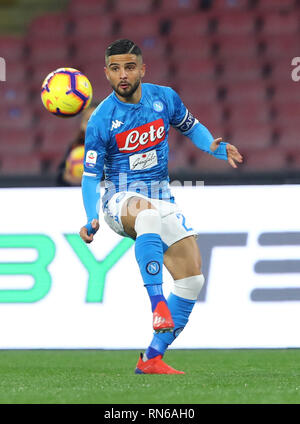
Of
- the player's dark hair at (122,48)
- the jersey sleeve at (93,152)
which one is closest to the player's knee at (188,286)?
the jersey sleeve at (93,152)

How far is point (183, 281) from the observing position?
5648 millimetres

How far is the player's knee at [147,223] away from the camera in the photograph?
17.5ft

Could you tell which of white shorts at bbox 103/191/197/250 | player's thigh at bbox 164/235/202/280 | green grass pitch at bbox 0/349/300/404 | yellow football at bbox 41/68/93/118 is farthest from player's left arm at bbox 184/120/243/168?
green grass pitch at bbox 0/349/300/404

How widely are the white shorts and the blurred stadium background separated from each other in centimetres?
563

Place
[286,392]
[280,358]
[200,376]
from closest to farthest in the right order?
[286,392] → [200,376] → [280,358]

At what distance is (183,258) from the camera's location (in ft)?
18.5

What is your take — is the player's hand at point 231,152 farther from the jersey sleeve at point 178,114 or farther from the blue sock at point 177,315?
the blue sock at point 177,315

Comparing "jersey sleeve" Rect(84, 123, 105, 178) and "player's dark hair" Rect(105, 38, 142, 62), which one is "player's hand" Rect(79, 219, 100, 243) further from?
"player's dark hair" Rect(105, 38, 142, 62)

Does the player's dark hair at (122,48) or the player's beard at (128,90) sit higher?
the player's dark hair at (122,48)

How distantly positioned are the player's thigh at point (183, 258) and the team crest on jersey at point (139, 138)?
607mm

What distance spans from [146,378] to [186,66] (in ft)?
26.3

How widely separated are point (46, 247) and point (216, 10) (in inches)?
272
